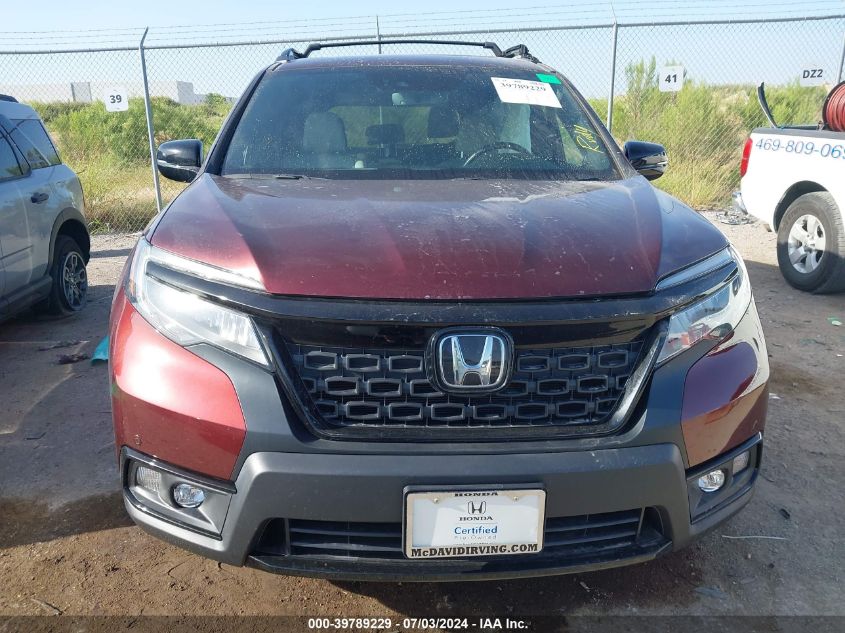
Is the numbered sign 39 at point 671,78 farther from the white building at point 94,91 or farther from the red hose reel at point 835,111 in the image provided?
the white building at point 94,91

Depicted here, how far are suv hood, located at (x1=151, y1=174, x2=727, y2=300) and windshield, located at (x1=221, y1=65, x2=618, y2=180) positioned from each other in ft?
0.99

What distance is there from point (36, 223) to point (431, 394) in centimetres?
422

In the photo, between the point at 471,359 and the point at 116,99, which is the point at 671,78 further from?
the point at 471,359

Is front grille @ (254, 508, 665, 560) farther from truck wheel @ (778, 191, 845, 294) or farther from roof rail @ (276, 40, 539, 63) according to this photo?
truck wheel @ (778, 191, 845, 294)

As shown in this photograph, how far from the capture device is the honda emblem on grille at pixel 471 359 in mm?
1670

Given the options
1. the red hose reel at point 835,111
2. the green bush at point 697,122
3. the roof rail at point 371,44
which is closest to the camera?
the roof rail at point 371,44

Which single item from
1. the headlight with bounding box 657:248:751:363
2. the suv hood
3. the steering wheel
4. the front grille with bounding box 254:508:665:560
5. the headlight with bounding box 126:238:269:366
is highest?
the steering wheel

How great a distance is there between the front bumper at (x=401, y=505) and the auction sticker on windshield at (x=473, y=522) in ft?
Result: 0.09

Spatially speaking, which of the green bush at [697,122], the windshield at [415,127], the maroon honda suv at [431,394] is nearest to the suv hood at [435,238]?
the maroon honda suv at [431,394]

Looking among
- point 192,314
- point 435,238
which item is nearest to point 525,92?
point 435,238

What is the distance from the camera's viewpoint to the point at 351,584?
2.31 meters

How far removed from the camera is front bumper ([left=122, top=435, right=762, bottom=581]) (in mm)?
1635

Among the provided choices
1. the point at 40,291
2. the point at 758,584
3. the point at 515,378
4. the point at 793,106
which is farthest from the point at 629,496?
the point at 793,106

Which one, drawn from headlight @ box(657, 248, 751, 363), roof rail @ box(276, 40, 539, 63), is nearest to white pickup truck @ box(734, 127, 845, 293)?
roof rail @ box(276, 40, 539, 63)
